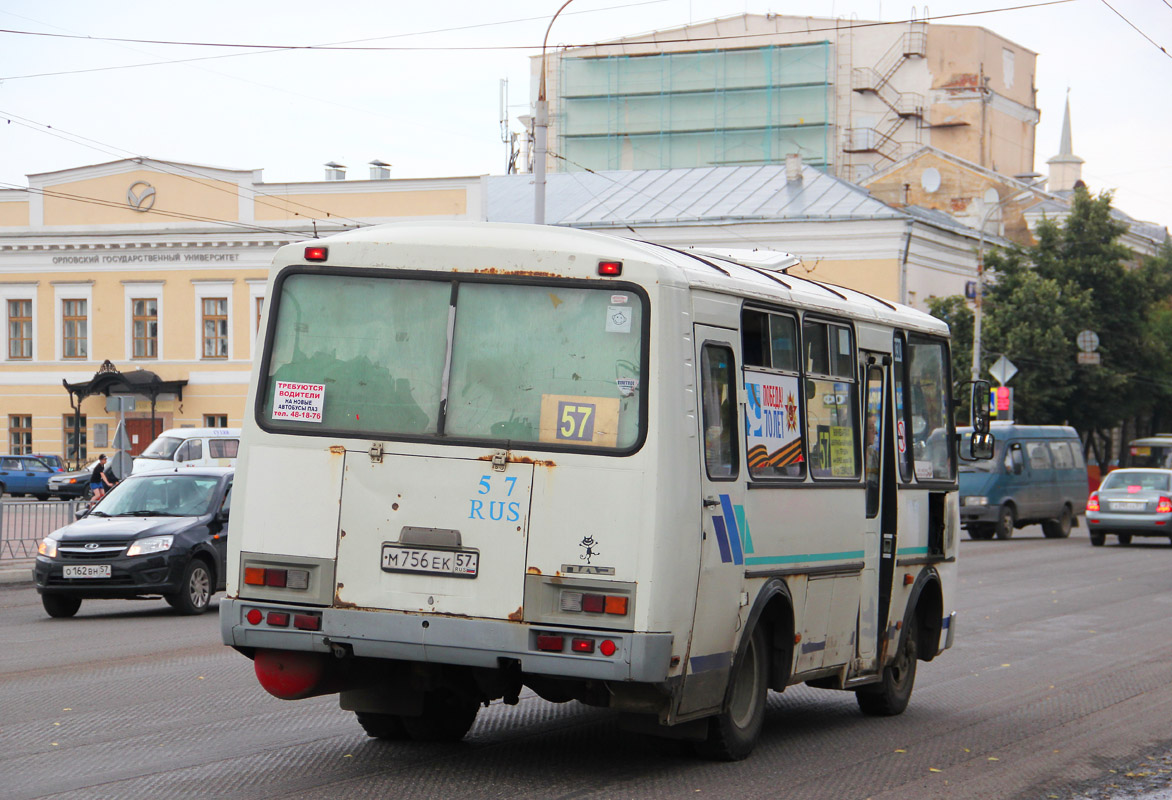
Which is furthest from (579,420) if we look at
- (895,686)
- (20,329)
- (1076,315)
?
(20,329)

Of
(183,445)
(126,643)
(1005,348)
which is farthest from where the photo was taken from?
(1005,348)

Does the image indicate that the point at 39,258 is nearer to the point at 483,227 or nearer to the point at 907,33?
the point at 907,33

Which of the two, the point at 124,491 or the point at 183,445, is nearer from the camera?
the point at 124,491

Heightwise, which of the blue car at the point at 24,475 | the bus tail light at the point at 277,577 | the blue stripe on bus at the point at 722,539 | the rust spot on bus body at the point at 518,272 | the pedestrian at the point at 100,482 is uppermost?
the rust spot on bus body at the point at 518,272

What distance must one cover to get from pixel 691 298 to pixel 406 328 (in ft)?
4.42

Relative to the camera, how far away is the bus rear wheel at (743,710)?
7969 millimetres

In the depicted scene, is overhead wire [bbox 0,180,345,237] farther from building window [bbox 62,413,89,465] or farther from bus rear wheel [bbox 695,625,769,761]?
bus rear wheel [bbox 695,625,769,761]

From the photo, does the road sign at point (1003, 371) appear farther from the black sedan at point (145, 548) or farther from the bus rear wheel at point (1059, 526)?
the black sedan at point (145, 548)

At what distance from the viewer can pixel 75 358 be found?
54.3 m

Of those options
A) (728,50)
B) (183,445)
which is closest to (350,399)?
(183,445)

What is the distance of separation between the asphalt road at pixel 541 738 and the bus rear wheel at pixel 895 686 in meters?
0.13

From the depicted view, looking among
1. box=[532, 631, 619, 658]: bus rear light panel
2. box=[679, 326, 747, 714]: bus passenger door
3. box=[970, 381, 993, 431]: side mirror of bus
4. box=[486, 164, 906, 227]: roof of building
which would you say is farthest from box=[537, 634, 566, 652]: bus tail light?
box=[486, 164, 906, 227]: roof of building

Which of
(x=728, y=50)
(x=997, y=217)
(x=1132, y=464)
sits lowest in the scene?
(x=1132, y=464)

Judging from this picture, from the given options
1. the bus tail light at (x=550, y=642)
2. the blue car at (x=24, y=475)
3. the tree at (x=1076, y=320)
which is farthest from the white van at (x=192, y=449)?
the bus tail light at (x=550, y=642)
